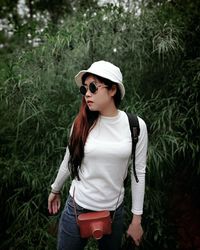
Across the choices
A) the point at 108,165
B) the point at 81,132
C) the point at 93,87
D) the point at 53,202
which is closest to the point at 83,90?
the point at 93,87

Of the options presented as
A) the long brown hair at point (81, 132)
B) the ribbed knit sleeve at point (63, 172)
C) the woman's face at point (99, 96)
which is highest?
the woman's face at point (99, 96)

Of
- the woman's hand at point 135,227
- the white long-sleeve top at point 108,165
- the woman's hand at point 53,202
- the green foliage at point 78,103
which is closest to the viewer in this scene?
A: the white long-sleeve top at point 108,165

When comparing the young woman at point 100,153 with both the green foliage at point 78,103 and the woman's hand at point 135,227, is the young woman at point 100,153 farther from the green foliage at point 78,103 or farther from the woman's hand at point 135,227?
the green foliage at point 78,103

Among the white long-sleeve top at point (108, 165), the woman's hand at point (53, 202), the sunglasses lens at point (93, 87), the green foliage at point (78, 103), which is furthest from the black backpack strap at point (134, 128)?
the green foliage at point (78, 103)

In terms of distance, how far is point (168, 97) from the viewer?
277 centimetres

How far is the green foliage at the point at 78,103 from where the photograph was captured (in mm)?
2650

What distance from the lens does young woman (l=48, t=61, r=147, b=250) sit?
1.49 metres

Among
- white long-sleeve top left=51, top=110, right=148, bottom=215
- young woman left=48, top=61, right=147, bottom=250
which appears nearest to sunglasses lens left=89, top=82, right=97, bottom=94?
young woman left=48, top=61, right=147, bottom=250

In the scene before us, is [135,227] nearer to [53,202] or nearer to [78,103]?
[53,202]

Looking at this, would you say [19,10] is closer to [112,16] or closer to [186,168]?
[112,16]

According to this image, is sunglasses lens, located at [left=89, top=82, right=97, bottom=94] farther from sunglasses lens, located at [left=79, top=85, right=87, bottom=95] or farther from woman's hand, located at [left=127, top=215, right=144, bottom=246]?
woman's hand, located at [left=127, top=215, right=144, bottom=246]

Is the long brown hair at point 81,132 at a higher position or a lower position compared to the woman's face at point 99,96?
lower

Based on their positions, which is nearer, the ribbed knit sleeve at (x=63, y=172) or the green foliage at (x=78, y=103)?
the ribbed knit sleeve at (x=63, y=172)

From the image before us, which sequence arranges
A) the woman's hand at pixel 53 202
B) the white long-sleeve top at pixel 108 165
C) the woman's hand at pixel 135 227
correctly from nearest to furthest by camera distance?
the white long-sleeve top at pixel 108 165 < the woman's hand at pixel 135 227 < the woman's hand at pixel 53 202
